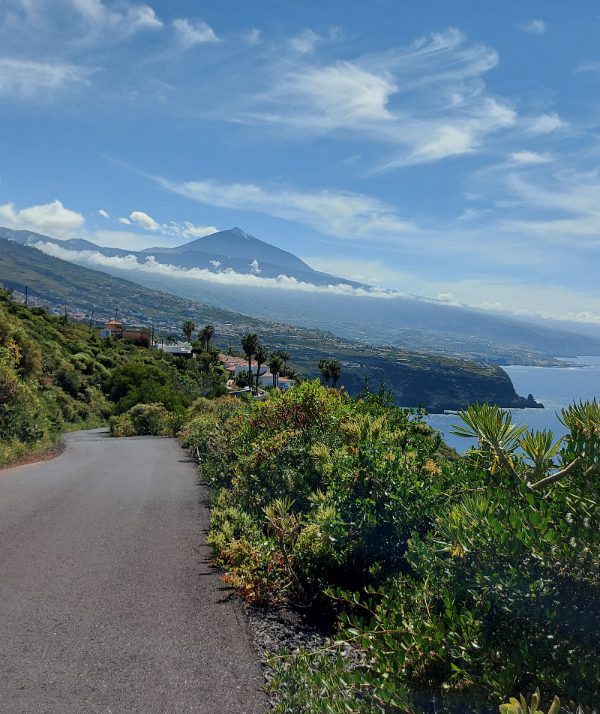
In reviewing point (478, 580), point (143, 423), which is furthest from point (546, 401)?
point (478, 580)

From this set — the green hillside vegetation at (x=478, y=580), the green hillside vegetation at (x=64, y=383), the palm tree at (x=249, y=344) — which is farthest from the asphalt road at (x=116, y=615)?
the palm tree at (x=249, y=344)

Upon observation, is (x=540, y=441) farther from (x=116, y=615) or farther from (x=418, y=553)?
(x=116, y=615)

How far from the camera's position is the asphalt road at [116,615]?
11.4 ft

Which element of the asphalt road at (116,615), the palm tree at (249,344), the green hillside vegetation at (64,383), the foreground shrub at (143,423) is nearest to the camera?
the asphalt road at (116,615)

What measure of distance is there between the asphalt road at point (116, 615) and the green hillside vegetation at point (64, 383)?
303 inches

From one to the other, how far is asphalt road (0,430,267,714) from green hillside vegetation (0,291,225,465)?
7696 millimetres

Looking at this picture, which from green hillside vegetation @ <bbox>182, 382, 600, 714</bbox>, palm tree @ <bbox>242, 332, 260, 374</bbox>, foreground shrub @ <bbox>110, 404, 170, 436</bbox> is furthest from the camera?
palm tree @ <bbox>242, 332, 260, 374</bbox>

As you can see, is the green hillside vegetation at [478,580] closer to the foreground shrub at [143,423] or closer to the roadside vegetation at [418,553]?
the roadside vegetation at [418,553]

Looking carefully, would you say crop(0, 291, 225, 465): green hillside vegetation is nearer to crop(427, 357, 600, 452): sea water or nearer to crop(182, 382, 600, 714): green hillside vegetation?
crop(427, 357, 600, 452): sea water

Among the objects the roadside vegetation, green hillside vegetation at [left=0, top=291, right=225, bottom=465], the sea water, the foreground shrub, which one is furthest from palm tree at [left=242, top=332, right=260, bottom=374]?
the roadside vegetation

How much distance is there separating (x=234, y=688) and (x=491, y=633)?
1.96 metres

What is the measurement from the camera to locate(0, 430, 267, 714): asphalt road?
11.4 feet

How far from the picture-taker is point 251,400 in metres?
10.2

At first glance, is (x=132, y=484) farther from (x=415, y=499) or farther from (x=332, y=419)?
(x=415, y=499)
